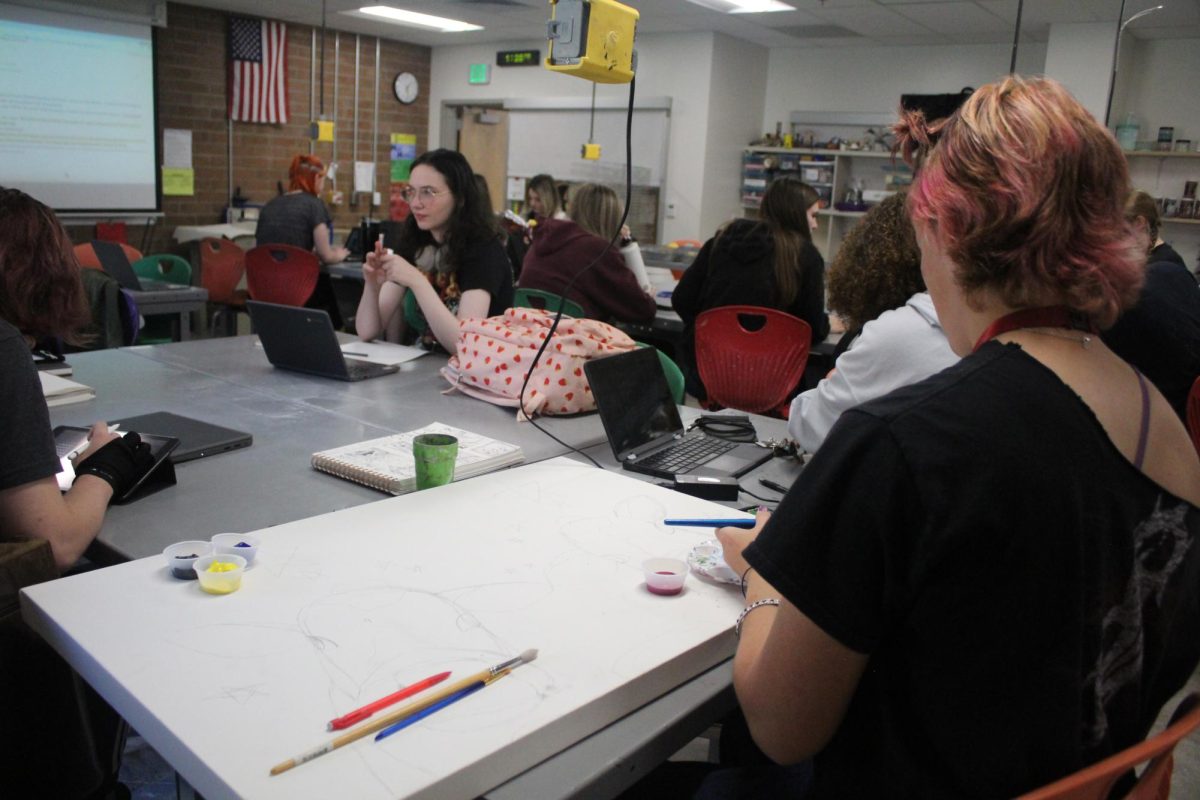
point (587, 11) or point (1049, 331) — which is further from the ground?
point (587, 11)

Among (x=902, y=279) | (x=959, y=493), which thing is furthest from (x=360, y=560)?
(x=902, y=279)

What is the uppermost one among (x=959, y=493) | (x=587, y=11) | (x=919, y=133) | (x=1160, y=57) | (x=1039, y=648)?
(x=1160, y=57)

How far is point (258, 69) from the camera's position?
7453 mm

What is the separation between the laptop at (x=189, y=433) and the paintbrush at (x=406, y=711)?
0.95 m

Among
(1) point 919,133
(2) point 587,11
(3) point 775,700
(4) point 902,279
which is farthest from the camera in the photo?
(4) point 902,279

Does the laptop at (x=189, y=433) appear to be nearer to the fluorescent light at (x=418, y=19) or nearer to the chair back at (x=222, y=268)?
the chair back at (x=222, y=268)

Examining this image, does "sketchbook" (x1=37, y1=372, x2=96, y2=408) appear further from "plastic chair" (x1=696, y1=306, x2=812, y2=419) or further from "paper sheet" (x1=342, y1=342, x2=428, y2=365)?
"plastic chair" (x1=696, y1=306, x2=812, y2=419)

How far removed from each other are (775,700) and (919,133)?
3.04ft

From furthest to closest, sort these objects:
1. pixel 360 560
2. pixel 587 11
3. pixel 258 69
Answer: pixel 258 69
pixel 587 11
pixel 360 560

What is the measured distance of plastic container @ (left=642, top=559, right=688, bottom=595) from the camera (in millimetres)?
1160

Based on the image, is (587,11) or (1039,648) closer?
(1039,648)

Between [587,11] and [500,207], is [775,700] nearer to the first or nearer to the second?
[587,11]

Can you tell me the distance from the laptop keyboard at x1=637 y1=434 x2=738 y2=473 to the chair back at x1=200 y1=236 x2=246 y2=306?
445 centimetres

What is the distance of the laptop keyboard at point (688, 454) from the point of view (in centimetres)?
178
